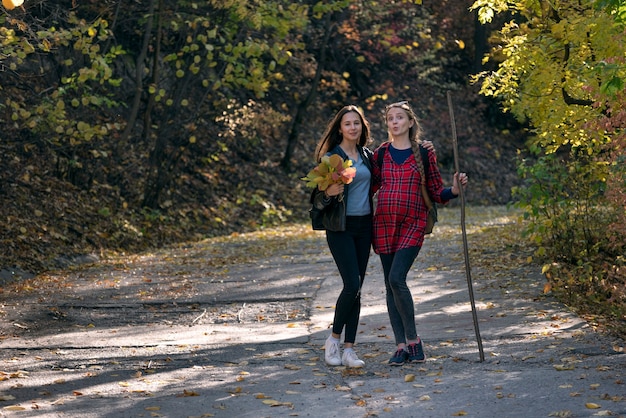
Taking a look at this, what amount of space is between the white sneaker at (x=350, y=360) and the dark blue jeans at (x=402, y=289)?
0.35 m

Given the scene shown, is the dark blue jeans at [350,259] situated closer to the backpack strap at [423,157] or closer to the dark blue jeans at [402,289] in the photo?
the dark blue jeans at [402,289]

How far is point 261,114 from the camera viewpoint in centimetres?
2527

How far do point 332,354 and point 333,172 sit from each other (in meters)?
1.44

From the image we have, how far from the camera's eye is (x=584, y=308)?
10641mm

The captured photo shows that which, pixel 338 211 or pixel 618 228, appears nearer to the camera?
pixel 338 211

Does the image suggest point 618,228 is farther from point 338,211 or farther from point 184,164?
point 184,164

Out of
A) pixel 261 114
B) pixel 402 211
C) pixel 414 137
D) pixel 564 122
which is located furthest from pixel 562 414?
pixel 261 114

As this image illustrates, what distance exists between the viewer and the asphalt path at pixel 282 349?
6957 mm

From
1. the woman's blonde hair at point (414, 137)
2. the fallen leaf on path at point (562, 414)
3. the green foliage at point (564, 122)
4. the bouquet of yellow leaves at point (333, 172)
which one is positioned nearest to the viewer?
the fallen leaf on path at point (562, 414)

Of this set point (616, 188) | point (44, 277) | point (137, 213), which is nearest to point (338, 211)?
point (616, 188)

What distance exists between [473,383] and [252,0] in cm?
1475

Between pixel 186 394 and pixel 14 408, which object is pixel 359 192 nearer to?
pixel 186 394

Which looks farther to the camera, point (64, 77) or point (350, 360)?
point (64, 77)

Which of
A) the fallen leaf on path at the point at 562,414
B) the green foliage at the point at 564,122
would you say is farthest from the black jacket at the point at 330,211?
the green foliage at the point at 564,122
